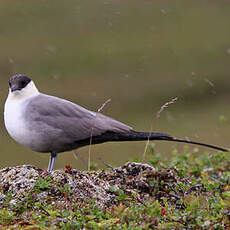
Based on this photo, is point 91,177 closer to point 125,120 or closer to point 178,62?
point 125,120

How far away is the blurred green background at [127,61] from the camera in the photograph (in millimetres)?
15844

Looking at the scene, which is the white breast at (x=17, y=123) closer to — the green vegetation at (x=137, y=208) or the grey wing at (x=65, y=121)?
the grey wing at (x=65, y=121)

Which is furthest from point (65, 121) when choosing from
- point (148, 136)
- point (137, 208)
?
point (137, 208)

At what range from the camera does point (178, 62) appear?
22500 millimetres

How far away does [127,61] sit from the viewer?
73.6ft

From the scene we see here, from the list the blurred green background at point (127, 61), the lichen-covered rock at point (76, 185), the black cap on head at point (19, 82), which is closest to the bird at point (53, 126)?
the black cap on head at point (19, 82)

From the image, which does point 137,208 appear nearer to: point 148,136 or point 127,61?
point 148,136

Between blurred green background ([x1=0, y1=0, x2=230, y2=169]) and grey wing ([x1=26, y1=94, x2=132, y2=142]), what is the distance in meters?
6.64

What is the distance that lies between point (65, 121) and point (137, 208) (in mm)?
1921

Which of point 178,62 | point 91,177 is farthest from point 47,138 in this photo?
point 178,62

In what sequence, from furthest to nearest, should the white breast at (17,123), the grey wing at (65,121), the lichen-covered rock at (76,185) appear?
the grey wing at (65,121) → the white breast at (17,123) → the lichen-covered rock at (76,185)

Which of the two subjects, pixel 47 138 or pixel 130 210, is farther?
pixel 47 138

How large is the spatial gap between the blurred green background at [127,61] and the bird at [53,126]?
21.6 feet

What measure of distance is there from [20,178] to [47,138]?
0.91 meters
